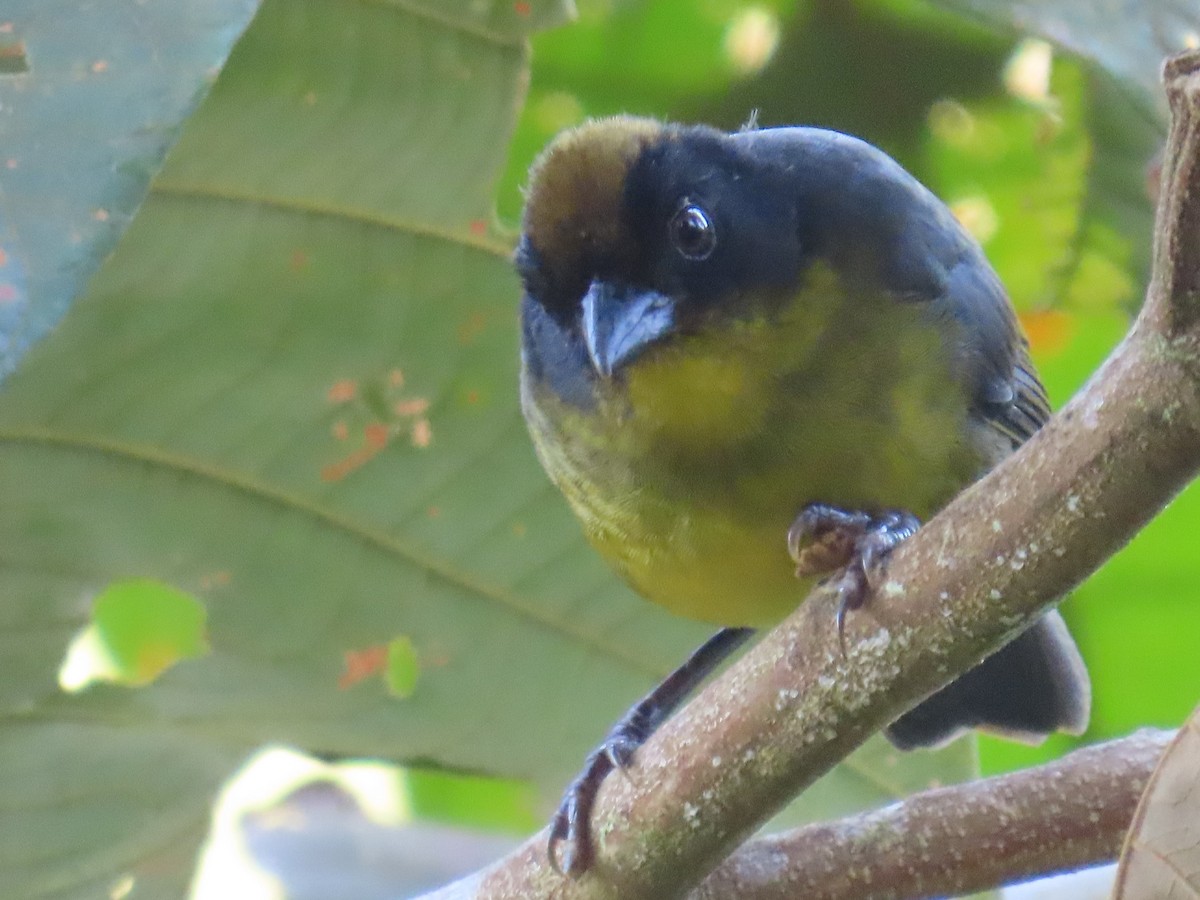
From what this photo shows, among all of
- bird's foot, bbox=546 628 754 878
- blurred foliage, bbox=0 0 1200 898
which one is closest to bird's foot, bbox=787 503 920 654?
bird's foot, bbox=546 628 754 878

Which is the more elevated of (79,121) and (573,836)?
(79,121)

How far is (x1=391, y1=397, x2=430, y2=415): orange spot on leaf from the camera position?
1979mm

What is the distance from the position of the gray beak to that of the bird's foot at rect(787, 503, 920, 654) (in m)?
0.21

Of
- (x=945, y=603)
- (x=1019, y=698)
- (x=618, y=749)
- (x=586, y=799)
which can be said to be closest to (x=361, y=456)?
(x=618, y=749)

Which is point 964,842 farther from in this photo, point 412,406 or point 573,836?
point 412,406

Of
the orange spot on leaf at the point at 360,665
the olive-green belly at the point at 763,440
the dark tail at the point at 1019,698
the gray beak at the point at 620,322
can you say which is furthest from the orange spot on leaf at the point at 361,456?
the dark tail at the point at 1019,698

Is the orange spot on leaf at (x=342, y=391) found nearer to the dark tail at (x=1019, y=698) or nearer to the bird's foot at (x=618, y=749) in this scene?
the bird's foot at (x=618, y=749)

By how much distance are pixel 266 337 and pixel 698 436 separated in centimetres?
61

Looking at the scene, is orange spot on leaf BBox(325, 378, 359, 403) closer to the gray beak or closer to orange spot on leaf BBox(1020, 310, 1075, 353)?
the gray beak

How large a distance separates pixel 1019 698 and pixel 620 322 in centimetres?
79

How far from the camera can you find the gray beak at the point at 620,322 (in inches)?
56.7

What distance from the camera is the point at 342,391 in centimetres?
195

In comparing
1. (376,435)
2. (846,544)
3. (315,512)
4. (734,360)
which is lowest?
(315,512)

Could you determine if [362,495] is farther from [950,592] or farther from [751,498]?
[950,592]
